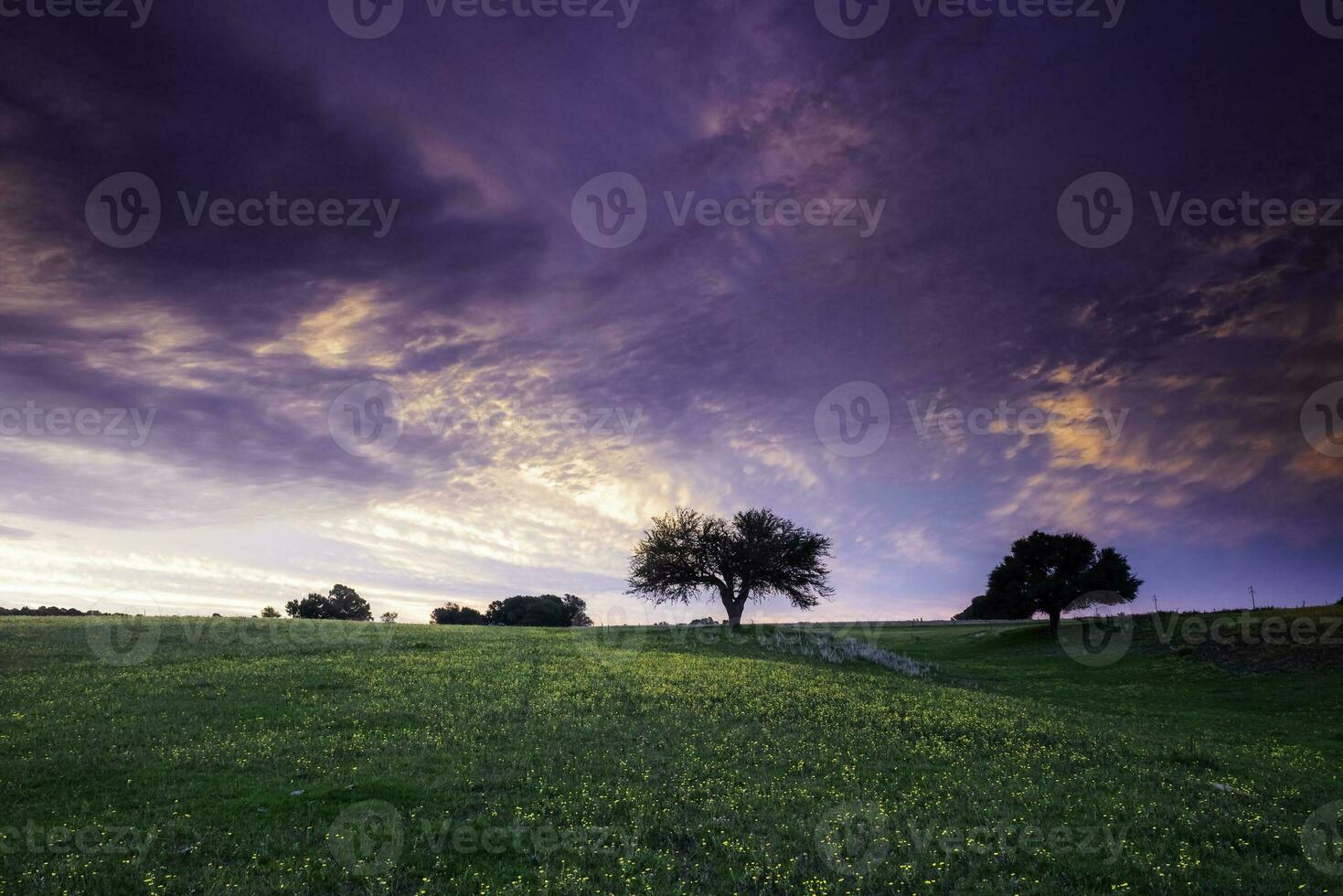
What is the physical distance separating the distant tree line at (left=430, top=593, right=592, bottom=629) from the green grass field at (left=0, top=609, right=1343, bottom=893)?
8245 cm

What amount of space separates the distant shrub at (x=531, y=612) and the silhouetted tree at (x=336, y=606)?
20.0m

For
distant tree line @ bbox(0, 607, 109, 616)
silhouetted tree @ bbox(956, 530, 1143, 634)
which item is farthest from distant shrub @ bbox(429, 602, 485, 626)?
silhouetted tree @ bbox(956, 530, 1143, 634)
